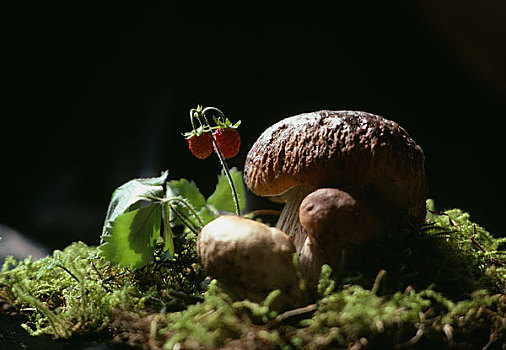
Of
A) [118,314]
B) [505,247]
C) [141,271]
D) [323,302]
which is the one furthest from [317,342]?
[505,247]

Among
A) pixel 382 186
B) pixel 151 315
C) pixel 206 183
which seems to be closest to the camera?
pixel 151 315

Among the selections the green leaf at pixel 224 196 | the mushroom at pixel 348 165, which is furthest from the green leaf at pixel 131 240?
the green leaf at pixel 224 196

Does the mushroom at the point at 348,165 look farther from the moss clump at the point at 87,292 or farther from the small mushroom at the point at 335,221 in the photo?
the moss clump at the point at 87,292

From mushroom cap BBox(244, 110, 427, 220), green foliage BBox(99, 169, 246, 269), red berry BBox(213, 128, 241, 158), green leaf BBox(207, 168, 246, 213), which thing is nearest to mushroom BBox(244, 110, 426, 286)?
mushroom cap BBox(244, 110, 427, 220)

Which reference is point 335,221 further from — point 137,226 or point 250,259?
point 137,226

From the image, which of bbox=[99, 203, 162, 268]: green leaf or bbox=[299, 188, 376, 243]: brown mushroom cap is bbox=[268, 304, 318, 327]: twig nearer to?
bbox=[299, 188, 376, 243]: brown mushroom cap

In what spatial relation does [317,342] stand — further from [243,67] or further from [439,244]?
[243,67]

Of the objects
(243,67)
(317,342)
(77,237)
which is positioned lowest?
(77,237)
